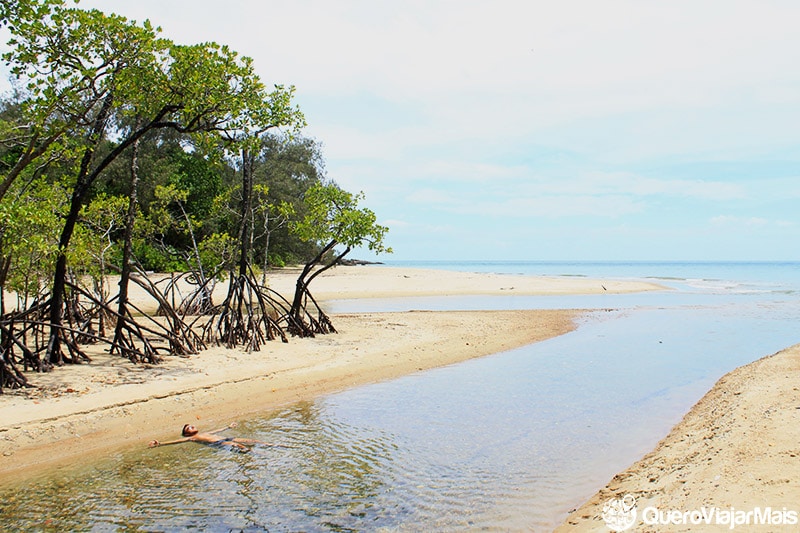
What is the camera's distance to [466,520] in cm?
541

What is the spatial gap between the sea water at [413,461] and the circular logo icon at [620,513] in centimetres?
51

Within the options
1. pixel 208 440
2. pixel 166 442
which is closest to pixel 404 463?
pixel 208 440

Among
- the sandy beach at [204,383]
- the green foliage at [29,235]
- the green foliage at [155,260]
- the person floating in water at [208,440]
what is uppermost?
the green foliage at [155,260]

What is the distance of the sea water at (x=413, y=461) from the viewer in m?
5.51

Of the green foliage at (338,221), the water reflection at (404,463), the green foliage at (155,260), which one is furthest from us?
the green foliage at (155,260)

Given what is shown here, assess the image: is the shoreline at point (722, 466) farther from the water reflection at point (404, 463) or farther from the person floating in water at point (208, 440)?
the person floating in water at point (208, 440)

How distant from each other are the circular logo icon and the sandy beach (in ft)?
18.4

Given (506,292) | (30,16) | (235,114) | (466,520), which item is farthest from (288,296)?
(466,520)

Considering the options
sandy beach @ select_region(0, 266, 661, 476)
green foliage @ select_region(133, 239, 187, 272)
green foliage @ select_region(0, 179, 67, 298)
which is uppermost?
green foliage @ select_region(133, 239, 187, 272)

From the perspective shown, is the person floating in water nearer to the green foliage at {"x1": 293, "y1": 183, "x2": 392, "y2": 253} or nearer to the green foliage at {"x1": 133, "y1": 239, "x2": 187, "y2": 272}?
the green foliage at {"x1": 293, "y1": 183, "x2": 392, "y2": 253}

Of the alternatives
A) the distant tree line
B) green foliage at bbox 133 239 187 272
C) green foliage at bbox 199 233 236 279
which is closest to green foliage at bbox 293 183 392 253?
the distant tree line

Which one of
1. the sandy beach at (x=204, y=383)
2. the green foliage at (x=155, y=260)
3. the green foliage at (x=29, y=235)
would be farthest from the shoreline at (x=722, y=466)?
the green foliage at (x=155, y=260)

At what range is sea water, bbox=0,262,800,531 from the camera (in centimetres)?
551

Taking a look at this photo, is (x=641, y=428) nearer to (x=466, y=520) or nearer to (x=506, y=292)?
(x=466, y=520)
